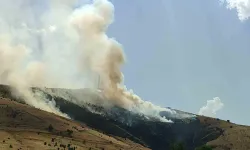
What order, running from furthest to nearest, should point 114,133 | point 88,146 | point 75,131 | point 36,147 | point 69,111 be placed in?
point 69,111
point 114,133
point 75,131
point 88,146
point 36,147

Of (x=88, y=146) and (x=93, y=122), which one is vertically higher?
(x=93, y=122)

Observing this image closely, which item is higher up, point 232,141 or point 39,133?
point 232,141

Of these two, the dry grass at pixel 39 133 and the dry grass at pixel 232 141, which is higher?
the dry grass at pixel 232 141

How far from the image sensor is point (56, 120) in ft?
481

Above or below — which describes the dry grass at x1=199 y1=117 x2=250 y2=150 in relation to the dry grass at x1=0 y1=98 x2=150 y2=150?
above

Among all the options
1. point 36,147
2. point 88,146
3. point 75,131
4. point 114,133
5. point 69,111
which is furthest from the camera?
point 69,111

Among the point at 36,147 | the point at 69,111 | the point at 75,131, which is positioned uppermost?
the point at 69,111

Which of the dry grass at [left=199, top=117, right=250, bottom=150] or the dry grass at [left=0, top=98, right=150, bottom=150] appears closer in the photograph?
the dry grass at [left=0, top=98, right=150, bottom=150]

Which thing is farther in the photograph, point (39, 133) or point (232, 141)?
point (232, 141)

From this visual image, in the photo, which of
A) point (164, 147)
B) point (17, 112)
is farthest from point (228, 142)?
point (17, 112)

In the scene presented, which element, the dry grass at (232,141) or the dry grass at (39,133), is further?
the dry grass at (232,141)

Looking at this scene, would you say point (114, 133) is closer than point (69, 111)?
Yes

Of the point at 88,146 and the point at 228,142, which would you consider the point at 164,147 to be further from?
the point at 88,146

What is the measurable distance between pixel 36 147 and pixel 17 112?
39.3 m
